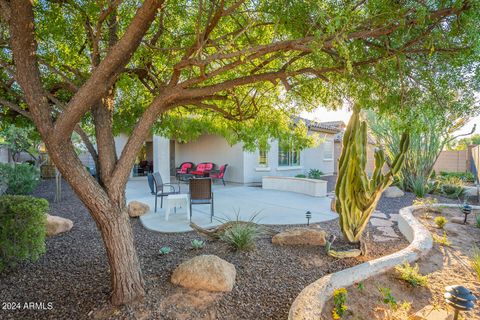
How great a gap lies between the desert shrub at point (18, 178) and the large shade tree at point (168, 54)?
246 inches

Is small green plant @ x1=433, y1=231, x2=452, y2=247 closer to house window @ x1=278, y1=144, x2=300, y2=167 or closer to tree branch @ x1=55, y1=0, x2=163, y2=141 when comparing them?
tree branch @ x1=55, y1=0, x2=163, y2=141

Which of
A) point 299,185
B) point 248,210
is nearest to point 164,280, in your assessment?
point 248,210

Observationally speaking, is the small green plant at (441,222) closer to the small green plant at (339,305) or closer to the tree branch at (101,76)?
the small green plant at (339,305)

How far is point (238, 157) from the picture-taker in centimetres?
1406

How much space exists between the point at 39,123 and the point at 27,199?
2.34 meters

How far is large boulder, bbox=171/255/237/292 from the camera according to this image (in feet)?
10.5

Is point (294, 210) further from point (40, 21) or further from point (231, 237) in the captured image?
point (40, 21)

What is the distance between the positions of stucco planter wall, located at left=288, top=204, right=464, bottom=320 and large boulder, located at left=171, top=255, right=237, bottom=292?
891mm

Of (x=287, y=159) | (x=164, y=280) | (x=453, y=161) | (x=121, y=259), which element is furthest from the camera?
(x=453, y=161)

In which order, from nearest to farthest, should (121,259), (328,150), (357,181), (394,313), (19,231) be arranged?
(394,313), (121,259), (19,231), (357,181), (328,150)

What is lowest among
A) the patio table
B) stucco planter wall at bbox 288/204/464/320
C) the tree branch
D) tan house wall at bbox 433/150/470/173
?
stucco planter wall at bbox 288/204/464/320

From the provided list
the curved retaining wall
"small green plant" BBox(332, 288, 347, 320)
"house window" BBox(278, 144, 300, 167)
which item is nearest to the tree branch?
the curved retaining wall

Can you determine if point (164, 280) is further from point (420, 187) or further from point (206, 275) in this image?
point (420, 187)

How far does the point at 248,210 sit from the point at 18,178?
7.99 m
